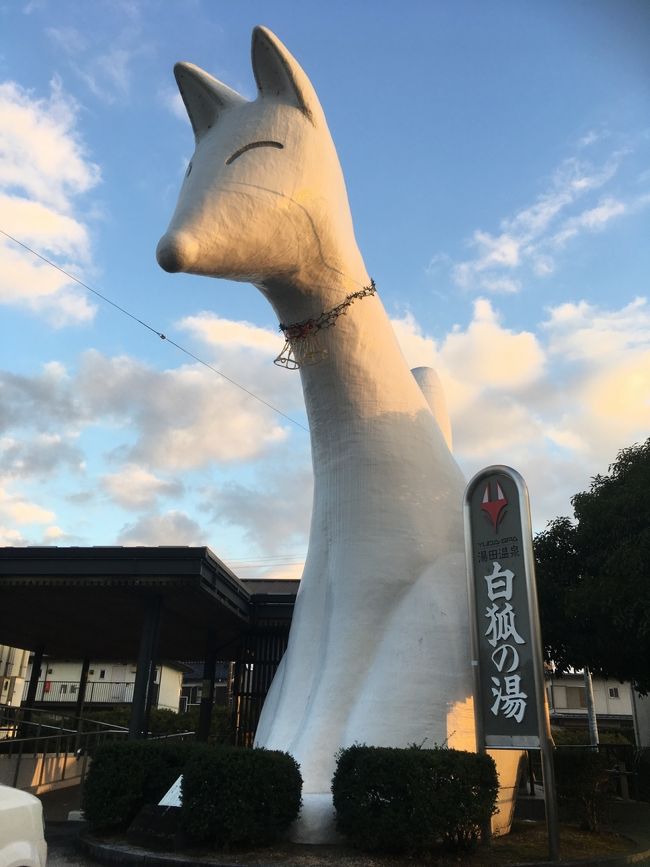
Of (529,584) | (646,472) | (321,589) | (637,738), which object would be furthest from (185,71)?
(637,738)

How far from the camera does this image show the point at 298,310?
8.81 meters

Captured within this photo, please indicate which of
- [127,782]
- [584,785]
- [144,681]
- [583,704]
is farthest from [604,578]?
[583,704]

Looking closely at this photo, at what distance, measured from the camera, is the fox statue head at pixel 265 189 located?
24.2 feet

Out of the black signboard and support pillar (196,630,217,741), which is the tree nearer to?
the black signboard

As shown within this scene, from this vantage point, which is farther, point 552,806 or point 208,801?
point 552,806

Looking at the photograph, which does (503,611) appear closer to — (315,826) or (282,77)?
(315,826)

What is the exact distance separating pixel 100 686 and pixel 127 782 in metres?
40.0

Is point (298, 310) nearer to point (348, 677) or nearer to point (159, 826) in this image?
point (348, 677)

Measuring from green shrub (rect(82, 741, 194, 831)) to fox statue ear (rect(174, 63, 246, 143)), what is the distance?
6.88 meters

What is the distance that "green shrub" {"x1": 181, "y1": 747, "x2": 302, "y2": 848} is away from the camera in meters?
6.31

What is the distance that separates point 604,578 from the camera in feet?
30.8

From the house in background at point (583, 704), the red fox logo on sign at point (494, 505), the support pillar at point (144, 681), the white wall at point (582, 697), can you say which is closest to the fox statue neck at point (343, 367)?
the red fox logo on sign at point (494, 505)

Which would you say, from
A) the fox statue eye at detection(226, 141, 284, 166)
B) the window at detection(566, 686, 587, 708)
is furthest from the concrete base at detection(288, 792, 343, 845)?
the window at detection(566, 686, 587, 708)

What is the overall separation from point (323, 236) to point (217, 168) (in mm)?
1403
